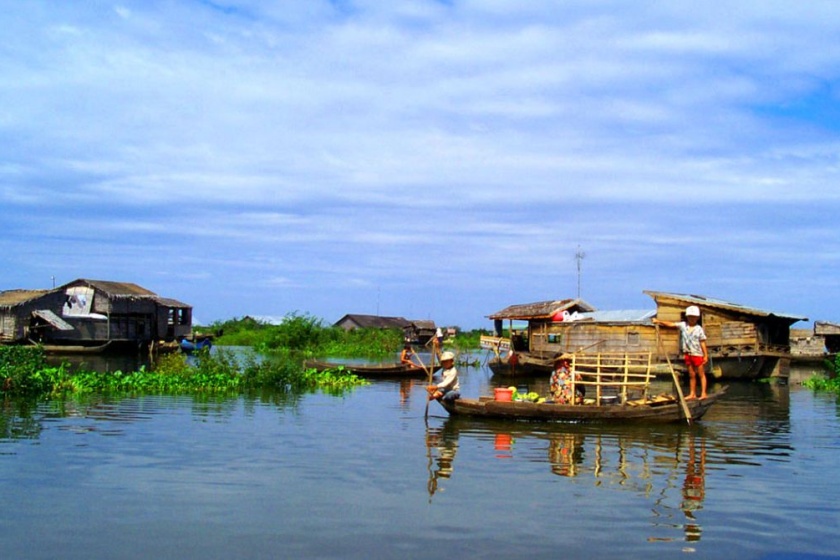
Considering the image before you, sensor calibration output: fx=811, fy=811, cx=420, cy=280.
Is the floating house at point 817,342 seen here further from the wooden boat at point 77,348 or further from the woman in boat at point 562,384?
the wooden boat at point 77,348

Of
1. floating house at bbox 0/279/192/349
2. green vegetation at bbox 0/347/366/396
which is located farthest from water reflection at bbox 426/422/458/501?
floating house at bbox 0/279/192/349

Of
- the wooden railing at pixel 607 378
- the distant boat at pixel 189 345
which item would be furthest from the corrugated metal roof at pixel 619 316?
the distant boat at pixel 189 345

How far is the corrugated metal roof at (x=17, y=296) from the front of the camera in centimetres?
3784

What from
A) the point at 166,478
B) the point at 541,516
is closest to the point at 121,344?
the point at 166,478

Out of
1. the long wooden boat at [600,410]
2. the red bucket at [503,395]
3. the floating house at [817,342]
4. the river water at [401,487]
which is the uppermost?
the floating house at [817,342]

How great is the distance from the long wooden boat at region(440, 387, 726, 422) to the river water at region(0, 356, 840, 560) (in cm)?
19

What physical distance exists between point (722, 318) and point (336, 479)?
2174cm

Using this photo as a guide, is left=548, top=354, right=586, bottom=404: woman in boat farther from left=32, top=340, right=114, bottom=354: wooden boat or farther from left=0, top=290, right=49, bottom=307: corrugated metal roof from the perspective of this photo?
left=0, top=290, right=49, bottom=307: corrugated metal roof

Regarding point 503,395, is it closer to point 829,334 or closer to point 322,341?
point 829,334

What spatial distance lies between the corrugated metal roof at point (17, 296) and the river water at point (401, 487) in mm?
25968

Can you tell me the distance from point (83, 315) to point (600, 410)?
107ft

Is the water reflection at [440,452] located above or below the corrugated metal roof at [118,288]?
below

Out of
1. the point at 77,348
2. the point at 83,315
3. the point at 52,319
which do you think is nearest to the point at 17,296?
the point at 52,319

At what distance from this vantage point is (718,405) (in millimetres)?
18469
